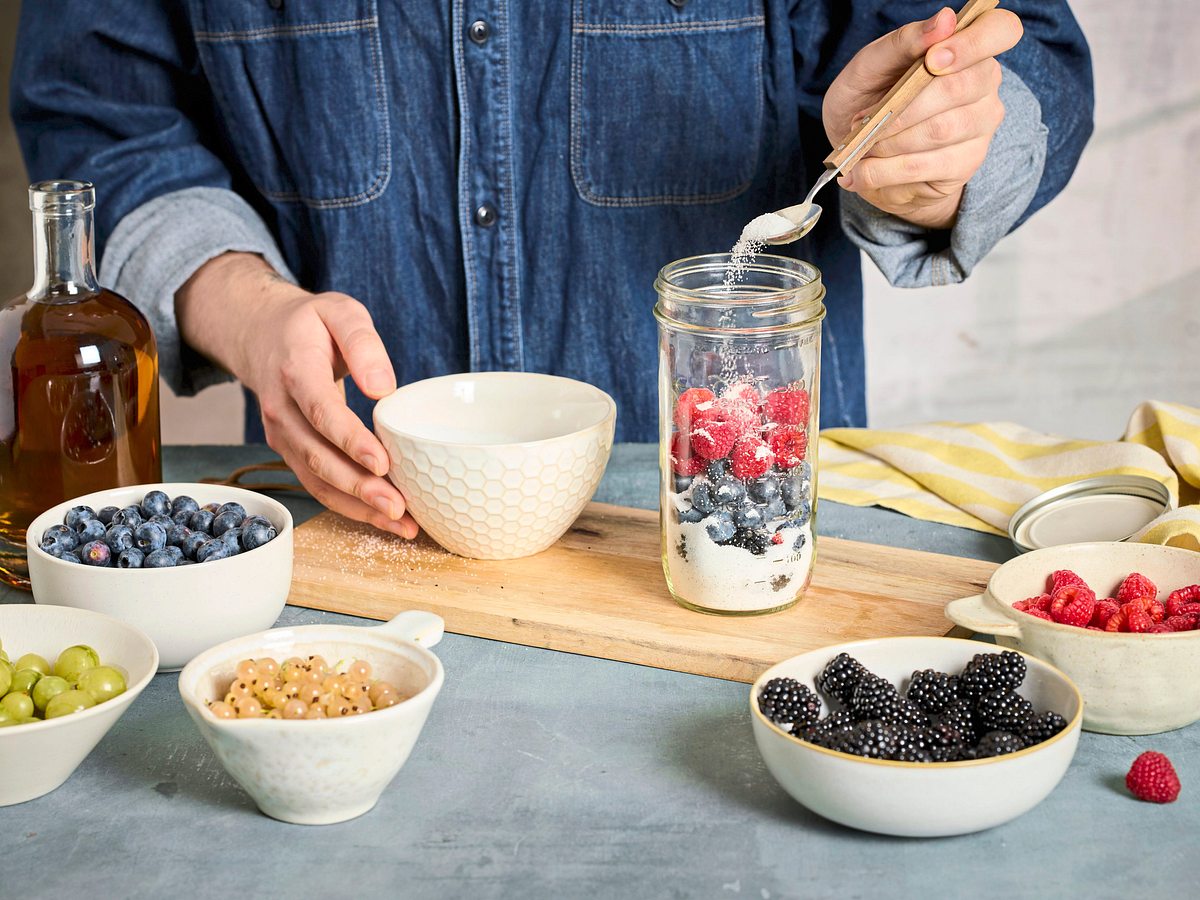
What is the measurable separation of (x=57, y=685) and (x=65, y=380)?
0.36 meters

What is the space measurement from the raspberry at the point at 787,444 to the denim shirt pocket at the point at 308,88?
0.79 m

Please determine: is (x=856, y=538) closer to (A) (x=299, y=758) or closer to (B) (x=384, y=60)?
(A) (x=299, y=758)

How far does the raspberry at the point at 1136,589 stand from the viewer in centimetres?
97

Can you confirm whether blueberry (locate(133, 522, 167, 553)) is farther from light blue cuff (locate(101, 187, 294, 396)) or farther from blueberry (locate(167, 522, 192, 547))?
light blue cuff (locate(101, 187, 294, 396))

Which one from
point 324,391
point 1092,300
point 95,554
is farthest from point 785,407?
point 1092,300

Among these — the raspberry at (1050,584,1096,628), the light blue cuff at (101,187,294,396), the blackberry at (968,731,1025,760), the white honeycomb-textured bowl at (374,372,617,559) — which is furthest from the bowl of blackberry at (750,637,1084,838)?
the light blue cuff at (101,187,294,396)

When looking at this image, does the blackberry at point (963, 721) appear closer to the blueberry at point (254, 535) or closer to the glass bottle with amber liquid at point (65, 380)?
the blueberry at point (254, 535)

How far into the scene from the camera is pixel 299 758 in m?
0.76

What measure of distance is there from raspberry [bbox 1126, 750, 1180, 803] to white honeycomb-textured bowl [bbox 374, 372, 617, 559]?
551mm

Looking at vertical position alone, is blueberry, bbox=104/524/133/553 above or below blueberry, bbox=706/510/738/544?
above

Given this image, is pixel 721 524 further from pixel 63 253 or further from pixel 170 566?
pixel 63 253

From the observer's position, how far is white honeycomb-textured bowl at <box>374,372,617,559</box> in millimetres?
1152

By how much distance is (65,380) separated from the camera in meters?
1.09

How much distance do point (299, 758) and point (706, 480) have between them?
0.42 meters
